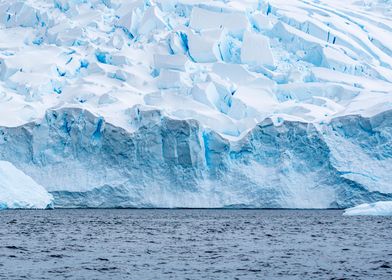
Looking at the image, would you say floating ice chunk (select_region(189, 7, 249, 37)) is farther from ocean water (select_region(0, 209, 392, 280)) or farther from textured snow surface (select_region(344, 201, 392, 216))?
ocean water (select_region(0, 209, 392, 280))

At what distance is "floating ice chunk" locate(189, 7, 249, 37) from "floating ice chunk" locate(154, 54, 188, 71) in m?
3.32

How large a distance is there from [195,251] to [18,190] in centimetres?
1415

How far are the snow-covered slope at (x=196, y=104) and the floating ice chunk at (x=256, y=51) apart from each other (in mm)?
67

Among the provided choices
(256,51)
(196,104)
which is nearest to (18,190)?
(196,104)

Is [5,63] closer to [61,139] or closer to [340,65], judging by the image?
[61,139]

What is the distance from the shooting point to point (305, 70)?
3806 centimetres

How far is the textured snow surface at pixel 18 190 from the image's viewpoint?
29516 millimetres

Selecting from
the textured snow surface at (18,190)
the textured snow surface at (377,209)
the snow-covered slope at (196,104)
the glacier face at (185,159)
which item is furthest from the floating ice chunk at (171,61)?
the textured snow surface at (377,209)

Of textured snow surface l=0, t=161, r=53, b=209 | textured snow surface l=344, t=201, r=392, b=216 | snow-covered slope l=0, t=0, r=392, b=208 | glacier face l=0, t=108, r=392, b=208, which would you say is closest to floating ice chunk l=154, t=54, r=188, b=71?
snow-covered slope l=0, t=0, r=392, b=208

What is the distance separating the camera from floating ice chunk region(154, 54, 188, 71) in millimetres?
36875

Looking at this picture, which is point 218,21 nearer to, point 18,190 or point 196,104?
point 196,104

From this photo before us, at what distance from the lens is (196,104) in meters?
35.2

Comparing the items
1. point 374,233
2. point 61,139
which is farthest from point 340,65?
point 374,233

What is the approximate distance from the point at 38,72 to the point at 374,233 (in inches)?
792
